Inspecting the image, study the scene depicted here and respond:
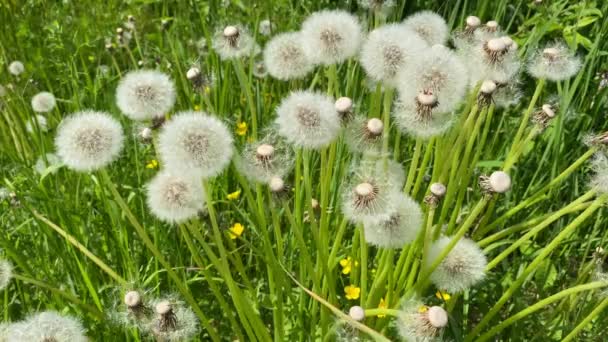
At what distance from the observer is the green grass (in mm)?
1652

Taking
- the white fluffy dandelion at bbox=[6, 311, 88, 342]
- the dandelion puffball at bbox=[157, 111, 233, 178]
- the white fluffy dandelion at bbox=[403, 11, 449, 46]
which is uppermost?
the white fluffy dandelion at bbox=[403, 11, 449, 46]

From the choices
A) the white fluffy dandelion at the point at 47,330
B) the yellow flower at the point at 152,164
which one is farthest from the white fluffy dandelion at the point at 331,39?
the yellow flower at the point at 152,164

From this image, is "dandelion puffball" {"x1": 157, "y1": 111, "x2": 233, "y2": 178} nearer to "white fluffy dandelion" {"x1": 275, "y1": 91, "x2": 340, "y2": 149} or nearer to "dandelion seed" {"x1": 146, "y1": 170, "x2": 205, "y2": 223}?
"dandelion seed" {"x1": 146, "y1": 170, "x2": 205, "y2": 223}

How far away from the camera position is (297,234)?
1.55m

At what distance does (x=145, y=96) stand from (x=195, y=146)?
27cm

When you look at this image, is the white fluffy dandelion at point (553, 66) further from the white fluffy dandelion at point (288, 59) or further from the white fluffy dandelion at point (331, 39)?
the white fluffy dandelion at point (288, 59)

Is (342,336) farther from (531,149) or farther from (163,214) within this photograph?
(531,149)

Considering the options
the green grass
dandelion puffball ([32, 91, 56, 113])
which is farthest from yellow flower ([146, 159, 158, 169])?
dandelion puffball ([32, 91, 56, 113])

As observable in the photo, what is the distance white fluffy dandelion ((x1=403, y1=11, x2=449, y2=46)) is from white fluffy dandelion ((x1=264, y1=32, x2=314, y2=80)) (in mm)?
344

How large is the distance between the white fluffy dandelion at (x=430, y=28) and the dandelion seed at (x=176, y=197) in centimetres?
89

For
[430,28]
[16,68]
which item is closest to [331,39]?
[430,28]

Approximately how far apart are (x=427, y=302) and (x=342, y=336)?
1.94 ft

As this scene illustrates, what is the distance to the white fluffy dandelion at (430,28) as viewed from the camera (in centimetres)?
194

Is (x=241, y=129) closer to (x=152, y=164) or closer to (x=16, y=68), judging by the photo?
(x=152, y=164)
